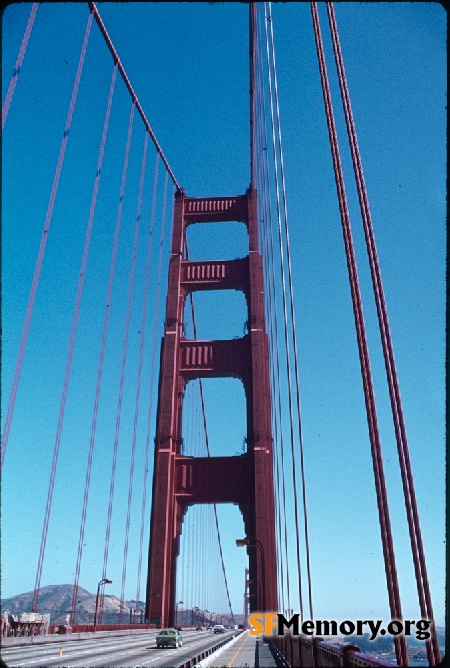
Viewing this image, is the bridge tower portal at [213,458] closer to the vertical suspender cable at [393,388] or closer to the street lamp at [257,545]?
the street lamp at [257,545]

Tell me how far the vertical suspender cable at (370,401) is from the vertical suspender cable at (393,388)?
0.27 m

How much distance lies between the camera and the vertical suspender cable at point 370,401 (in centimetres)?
455

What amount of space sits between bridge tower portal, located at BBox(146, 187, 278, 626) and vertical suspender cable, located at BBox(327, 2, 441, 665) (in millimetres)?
15694

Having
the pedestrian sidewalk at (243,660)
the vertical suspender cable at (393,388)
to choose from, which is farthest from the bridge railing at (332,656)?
the pedestrian sidewalk at (243,660)

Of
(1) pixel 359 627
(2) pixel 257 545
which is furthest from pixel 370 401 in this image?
(2) pixel 257 545

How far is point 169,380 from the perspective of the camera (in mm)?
24938

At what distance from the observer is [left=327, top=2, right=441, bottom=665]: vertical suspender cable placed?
4.33 m

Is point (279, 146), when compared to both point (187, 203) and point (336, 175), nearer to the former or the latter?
point (336, 175)

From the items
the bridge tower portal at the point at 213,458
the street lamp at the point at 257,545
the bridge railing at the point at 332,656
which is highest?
the bridge tower portal at the point at 213,458

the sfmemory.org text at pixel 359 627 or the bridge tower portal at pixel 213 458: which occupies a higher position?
the bridge tower portal at pixel 213 458

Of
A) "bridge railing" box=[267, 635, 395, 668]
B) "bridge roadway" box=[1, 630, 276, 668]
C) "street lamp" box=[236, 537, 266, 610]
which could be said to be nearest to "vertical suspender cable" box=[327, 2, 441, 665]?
"bridge railing" box=[267, 635, 395, 668]

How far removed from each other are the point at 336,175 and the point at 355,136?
59cm

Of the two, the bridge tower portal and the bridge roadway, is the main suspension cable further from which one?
the bridge roadway

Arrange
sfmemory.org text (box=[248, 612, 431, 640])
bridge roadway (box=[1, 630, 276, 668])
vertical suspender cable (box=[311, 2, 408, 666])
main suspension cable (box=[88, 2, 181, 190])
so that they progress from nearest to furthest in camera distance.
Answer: sfmemory.org text (box=[248, 612, 431, 640])
vertical suspender cable (box=[311, 2, 408, 666])
bridge roadway (box=[1, 630, 276, 668])
main suspension cable (box=[88, 2, 181, 190])
